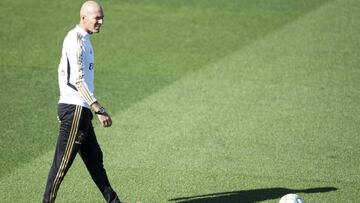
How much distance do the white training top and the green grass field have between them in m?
1.55

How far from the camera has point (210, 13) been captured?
749 inches

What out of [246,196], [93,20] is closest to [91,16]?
[93,20]

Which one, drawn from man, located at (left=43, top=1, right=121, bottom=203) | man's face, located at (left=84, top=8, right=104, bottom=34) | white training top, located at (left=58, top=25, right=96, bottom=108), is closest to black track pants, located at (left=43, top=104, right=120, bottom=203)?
man, located at (left=43, top=1, right=121, bottom=203)

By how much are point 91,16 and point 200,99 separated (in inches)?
214

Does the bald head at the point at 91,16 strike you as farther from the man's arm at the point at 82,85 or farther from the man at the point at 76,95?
the man's arm at the point at 82,85

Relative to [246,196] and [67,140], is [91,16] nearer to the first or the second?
[67,140]

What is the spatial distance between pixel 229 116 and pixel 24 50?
5.88 m

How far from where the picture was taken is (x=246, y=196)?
29.3 ft

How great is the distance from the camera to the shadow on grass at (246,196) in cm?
879

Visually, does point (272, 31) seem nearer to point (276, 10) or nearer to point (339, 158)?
point (276, 10)

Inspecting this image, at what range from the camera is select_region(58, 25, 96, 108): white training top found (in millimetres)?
7613

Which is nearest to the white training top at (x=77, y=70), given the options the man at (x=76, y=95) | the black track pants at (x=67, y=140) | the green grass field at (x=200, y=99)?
the man at (x=76, y=95)

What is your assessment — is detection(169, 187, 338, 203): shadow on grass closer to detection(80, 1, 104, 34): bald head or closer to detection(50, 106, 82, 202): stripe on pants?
detection(50, 106, 82, 202): stripe on pants

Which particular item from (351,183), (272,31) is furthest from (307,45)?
(351,183)
